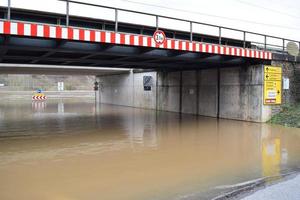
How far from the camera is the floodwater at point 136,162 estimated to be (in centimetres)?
554

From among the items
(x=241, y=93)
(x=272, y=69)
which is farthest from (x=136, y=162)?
(x=272, y=69)

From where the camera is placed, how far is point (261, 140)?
11.1m

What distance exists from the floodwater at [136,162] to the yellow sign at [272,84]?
3.77m

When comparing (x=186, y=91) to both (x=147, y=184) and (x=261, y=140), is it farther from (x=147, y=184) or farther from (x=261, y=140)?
(x=147, y=184)

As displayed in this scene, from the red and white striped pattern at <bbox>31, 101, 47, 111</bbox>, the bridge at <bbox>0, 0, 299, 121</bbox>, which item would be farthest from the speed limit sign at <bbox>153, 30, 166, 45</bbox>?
the red and white striped pattern at <bbox>31, 101, 47, 111</bbox>

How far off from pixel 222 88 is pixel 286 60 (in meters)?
3.89

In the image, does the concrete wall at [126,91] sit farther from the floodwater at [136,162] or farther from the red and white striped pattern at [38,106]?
the floodwater at [136,162]

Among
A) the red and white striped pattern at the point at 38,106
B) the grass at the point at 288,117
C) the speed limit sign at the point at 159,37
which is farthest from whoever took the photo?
the red and white striped pattern at the point at 38,106

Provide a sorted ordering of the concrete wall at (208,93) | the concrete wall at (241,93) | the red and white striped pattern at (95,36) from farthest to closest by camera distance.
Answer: the concrete wall at (208,93) < the concrete wall at (241,93) < the red and white striped pattern at (95,36)

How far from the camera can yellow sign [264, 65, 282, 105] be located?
53.1ft

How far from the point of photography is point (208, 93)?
65.0ft

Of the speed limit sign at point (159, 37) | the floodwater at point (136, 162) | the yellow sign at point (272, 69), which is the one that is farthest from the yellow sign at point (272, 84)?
the speed limit sign at point (159, 37)

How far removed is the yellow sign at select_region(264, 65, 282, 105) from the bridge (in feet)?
0.98

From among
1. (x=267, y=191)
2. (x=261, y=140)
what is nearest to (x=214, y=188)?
(x=267, y=191)
